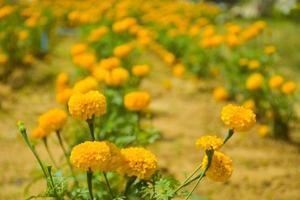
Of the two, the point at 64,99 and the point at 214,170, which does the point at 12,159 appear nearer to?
the point at 64,99

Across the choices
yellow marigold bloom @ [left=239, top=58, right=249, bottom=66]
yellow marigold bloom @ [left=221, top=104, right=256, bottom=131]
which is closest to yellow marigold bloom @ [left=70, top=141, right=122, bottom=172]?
yellow marigold bloom @ [left=221, top=104, right=256, bottom=131]

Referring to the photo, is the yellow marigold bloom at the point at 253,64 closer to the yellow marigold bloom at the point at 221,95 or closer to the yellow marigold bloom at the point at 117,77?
the yellow marigold bloom at the point at 221,95

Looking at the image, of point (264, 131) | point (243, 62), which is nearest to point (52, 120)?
point (264, 131)

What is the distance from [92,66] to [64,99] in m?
1.26

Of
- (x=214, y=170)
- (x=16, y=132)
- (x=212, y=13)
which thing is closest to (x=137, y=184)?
(x=214, y=170)

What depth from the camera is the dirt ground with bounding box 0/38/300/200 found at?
4.27 m

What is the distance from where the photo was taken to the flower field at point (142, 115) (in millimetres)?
2184

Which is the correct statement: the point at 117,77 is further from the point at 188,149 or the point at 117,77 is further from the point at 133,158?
the point at 133,158

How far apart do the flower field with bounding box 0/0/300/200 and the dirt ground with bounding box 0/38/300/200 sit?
0.01m

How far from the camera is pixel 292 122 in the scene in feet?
19.5

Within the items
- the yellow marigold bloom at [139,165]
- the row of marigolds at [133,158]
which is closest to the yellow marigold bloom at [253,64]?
the row of marigolds at [133,158]

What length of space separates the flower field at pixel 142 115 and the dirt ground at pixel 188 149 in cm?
1

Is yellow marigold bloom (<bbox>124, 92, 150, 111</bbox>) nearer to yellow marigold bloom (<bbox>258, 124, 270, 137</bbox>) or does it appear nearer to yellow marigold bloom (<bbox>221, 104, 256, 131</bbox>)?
yellow marigold bloom (<bbox>221, 104, 256, 131</bbox>)

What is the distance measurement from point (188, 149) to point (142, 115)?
0.80m
